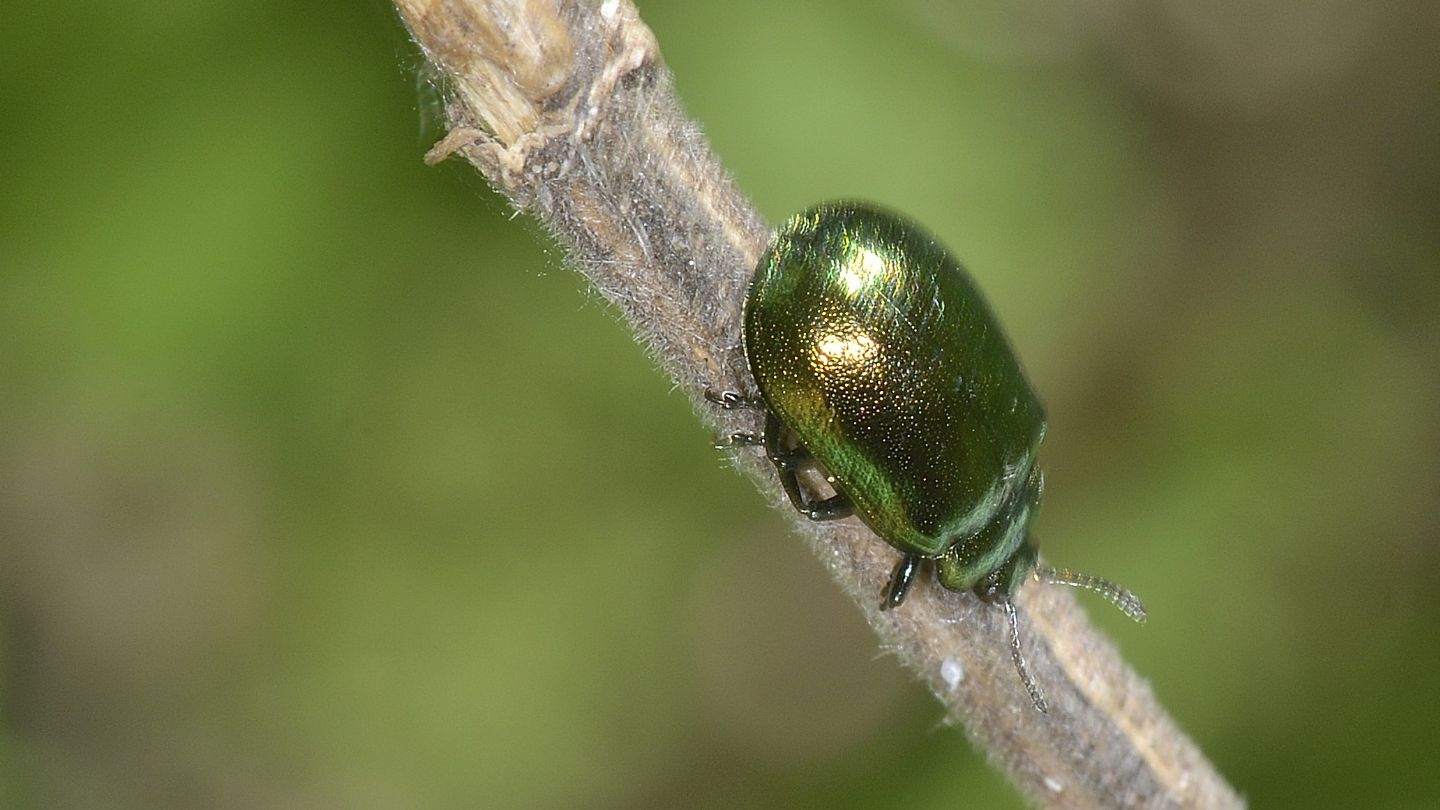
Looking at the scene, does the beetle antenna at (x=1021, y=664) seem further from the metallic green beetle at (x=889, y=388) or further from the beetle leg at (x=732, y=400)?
the beetle leg at (x=732, y=400)

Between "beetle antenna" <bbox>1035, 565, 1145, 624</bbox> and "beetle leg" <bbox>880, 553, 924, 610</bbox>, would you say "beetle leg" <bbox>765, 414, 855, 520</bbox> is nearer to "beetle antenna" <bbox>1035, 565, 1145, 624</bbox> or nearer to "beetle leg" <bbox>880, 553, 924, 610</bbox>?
"beetle leg" <bbox>880, 553, 924, 610</bbox>

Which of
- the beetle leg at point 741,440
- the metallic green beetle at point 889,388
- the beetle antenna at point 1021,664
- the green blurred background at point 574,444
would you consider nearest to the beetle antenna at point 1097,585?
the metallic green beetle at point 889,388

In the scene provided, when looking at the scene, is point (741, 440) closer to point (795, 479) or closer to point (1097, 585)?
point (795, 479)

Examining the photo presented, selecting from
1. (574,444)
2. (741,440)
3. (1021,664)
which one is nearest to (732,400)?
(741,440)

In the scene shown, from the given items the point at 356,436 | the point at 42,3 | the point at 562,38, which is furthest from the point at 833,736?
the point at 42,3

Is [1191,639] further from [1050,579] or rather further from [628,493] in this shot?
[628,493]

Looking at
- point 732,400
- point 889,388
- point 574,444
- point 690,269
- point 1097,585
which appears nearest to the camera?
point 690,269

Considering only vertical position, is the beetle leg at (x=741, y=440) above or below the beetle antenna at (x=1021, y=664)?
above
